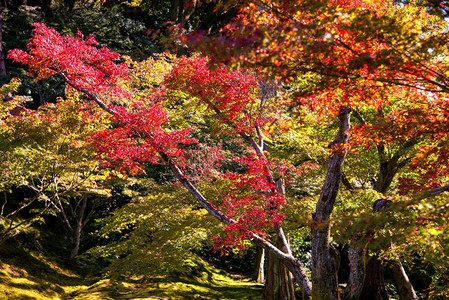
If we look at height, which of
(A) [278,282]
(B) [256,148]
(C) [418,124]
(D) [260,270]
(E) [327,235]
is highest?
(B) [256,148]

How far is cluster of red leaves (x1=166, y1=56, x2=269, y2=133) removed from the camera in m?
6.29

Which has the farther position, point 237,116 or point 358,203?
point 358,203

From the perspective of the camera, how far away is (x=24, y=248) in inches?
403

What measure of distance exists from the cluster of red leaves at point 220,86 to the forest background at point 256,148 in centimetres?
3

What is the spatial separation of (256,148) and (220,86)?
153cm

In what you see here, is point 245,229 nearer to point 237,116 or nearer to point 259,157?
point 259,157

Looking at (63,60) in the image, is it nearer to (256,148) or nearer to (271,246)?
(256,148)

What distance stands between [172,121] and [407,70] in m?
7.57

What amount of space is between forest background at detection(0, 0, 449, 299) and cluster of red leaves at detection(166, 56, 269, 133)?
0.10 feet

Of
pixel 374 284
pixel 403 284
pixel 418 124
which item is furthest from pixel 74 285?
pixel 418 124

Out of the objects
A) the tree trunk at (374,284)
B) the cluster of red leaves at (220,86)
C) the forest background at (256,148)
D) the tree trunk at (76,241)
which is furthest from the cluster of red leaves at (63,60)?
the tree trunk at (76,241)

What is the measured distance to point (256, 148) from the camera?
683cm

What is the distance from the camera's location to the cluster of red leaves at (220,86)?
20.6ft

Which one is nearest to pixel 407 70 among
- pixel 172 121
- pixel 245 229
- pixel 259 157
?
pixel 245 229
